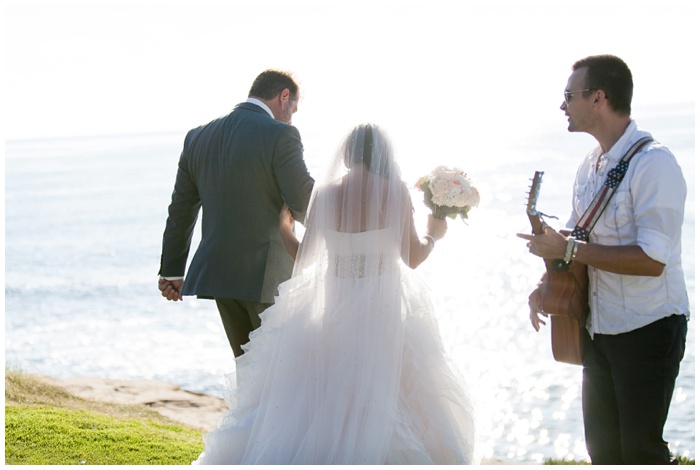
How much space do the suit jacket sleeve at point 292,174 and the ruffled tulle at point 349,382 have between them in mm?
401

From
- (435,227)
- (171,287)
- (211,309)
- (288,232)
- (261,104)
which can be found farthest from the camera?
(211,309)

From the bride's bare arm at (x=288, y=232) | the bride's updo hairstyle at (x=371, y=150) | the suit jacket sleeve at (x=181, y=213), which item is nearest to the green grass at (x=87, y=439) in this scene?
the suit jacket sleeve at (x=181, y=213)

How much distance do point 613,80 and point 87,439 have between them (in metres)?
4.05

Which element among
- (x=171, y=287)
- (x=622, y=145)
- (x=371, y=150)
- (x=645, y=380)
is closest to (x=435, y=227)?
(x=371, y=150)

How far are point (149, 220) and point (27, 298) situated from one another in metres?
8.57

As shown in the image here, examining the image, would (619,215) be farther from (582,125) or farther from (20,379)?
(20,379)

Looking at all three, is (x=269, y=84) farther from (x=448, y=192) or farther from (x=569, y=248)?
(x=569, y=248)

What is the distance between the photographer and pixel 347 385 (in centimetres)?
421

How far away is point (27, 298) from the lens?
19.9m

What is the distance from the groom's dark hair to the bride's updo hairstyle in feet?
2.72

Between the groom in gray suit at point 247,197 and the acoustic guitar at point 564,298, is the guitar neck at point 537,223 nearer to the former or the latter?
the acoustic guitar at point 564,298

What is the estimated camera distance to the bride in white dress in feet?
13.6

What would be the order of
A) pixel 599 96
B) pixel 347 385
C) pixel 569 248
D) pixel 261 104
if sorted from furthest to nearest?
pixel 261 104 < pixel 347 385 < pixel 599 96 < pixel 569 248

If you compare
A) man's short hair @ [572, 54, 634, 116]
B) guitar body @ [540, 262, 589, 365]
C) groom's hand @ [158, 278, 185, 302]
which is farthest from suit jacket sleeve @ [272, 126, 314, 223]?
man's short hair @ [572, 54, 634, 116]
